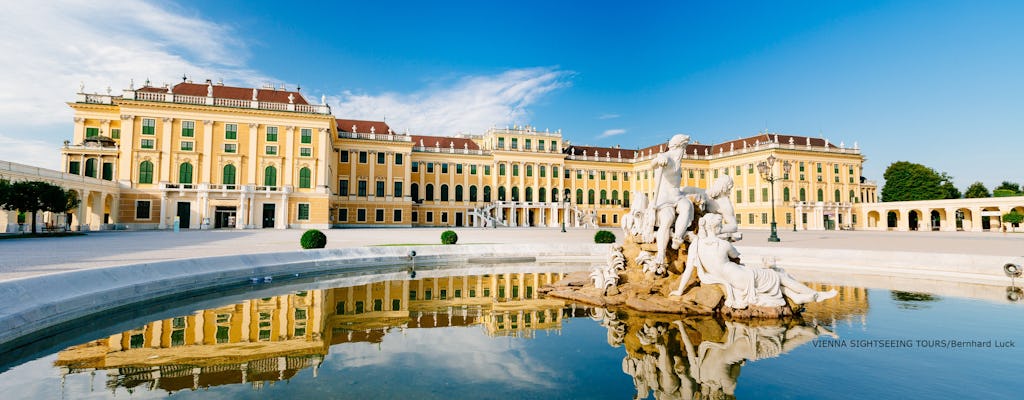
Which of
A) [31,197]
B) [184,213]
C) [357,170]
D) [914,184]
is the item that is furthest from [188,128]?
[914,184]

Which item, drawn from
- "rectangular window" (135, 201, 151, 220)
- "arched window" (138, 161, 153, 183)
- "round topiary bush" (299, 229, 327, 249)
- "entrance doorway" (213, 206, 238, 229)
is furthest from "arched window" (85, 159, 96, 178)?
"round topiary bush" (299, 229, 327, 249)

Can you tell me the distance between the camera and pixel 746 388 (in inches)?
163

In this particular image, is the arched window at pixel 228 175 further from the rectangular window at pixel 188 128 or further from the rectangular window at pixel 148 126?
the rectangular window at pixel 148 126

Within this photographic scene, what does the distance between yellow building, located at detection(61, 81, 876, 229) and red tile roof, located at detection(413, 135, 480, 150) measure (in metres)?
0.24

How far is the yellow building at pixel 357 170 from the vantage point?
34.1 m

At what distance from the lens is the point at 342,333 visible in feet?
19.6

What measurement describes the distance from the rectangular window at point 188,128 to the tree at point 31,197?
12847 mm

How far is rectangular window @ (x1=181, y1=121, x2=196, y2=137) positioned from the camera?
34.9 m

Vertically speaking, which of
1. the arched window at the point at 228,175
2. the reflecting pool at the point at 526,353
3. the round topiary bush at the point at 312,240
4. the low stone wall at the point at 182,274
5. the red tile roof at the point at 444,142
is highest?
the red tile roof at the point at 444,142

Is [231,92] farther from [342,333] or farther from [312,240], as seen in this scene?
[342,333]

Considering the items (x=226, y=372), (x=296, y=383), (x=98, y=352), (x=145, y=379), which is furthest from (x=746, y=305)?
(x=98, y=352)

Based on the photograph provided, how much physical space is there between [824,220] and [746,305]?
2082 inches

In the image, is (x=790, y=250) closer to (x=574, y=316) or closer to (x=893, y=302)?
(x=893, y=302)

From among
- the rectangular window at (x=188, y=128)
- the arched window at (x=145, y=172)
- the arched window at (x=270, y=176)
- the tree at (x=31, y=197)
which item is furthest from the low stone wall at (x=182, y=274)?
the arched window at (x=145, y=172)
